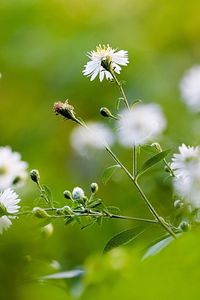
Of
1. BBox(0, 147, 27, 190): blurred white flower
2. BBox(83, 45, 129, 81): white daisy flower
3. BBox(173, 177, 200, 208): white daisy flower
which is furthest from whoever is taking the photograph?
BBox(0, 147, 27, 190): blurred white flower

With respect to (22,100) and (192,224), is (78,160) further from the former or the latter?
(192,224)

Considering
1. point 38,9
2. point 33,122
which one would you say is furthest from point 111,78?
point 38,9

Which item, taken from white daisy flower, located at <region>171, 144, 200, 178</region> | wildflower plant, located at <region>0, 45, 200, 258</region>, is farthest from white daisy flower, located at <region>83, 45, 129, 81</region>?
white daisy flower, located at <region>171, 144, 200, 178</region>

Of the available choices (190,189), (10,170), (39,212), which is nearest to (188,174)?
→ (190,189)

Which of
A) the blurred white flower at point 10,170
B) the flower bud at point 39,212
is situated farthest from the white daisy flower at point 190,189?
the blurred white flower at point 10,170

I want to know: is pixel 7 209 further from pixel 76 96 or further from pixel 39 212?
pixel 76 96

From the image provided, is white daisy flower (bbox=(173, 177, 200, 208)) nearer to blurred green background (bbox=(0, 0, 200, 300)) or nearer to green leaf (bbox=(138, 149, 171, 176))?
green leaf (bbox=(138, 149, 171, 176))
